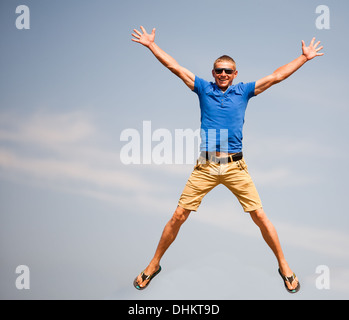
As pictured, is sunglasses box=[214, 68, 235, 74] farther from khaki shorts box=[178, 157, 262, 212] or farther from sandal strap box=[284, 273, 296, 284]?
sandal strap box=[284, 273, 296, 284]

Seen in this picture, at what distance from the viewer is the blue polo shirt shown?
900 cm

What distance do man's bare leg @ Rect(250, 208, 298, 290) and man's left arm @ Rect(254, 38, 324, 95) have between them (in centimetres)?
227

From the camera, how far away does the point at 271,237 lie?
9.27m

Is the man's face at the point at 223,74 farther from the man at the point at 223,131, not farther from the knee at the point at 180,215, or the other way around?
the knee at the point at 180,215

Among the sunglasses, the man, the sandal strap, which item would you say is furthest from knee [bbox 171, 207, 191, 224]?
the sunglasses

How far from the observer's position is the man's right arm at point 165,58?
9.13 metres

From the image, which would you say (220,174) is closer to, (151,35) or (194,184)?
(194,184)

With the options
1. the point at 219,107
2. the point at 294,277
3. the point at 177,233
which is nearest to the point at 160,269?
the point at 177,233

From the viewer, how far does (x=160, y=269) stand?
9742 millimetres

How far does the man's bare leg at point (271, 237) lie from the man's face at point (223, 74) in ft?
7.86

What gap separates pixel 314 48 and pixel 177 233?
14.2ft

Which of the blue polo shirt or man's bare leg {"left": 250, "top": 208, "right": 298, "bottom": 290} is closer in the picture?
the blue polo shirt

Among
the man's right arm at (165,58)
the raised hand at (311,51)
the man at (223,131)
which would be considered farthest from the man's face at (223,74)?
the raised hand at (311,51)

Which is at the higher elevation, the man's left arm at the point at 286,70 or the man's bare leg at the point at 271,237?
the man's left arm at the point at 286,70
